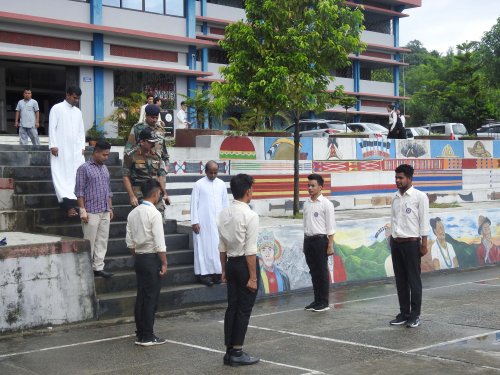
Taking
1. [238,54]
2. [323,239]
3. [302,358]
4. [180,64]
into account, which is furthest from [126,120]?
[302,358]

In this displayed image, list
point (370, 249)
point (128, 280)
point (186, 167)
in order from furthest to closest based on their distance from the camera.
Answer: point (186, 167) < point (370, 249) < point (128, 280)

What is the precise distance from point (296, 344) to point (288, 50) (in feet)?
31.8

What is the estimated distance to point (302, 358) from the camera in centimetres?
736

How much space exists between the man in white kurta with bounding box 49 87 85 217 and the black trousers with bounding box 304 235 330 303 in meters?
3.77

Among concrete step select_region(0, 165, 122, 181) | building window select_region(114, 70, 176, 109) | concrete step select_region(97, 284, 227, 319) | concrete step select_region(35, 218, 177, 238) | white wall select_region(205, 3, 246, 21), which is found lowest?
concrete step select_region(97, 284, 227, 319)

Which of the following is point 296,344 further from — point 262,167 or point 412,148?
point 412,148

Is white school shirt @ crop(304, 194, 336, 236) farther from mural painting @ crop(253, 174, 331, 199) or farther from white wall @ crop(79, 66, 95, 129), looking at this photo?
white wall @ crop(79, 66, 95, 129)

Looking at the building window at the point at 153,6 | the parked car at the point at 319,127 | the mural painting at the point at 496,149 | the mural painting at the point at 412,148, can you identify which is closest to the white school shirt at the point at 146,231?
the mural painting at the point at 412,148

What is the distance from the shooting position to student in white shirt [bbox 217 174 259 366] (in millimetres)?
7066

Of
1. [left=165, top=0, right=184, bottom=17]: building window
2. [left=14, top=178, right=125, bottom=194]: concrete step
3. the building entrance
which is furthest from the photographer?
[left=165, top=0, right=184, bottom=17]: building window

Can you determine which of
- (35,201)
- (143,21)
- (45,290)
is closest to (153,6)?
(143,21)

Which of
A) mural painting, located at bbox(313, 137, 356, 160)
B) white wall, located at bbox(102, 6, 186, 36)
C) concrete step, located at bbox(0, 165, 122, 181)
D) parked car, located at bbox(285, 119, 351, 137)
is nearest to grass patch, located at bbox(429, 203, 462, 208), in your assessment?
mural painting, located at bbox(313, 137, 356, 160)

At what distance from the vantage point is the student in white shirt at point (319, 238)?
404 inches

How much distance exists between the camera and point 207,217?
11273 millimetres
